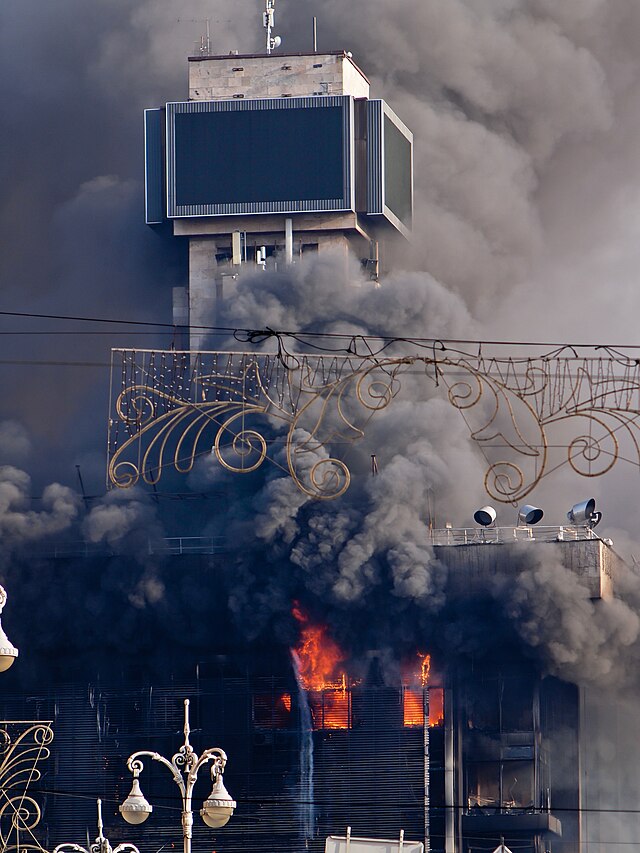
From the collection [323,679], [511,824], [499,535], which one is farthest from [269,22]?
[511,824]

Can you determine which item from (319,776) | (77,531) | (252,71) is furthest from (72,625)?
(252,71)

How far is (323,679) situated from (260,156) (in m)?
23.8

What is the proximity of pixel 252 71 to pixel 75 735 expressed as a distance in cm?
3185

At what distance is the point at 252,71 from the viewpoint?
9200 centimetres

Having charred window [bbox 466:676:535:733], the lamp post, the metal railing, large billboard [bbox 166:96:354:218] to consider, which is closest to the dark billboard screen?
large billboard [bbox 166:96:354:218]

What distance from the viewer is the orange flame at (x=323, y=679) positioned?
84.1 meters

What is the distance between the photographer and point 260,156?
89.0 m

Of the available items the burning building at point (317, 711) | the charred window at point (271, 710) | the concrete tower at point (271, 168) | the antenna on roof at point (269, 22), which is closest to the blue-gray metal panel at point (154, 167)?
the concrete tower at point (271, 168)

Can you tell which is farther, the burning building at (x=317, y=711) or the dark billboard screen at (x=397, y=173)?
the dark billboard screen at (x=397, y=173)

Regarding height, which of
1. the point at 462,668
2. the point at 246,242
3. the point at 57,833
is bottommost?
the point at 57,833

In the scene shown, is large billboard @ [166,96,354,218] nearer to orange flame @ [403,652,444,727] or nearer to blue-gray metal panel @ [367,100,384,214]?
blue-gray metal panel @ [367,100,384,214]

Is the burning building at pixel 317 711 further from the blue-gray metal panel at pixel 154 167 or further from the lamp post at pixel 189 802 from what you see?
the lamp post at pixel 189 802

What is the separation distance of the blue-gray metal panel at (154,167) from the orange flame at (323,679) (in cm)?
2144

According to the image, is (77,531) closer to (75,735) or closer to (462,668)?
(75,735)
